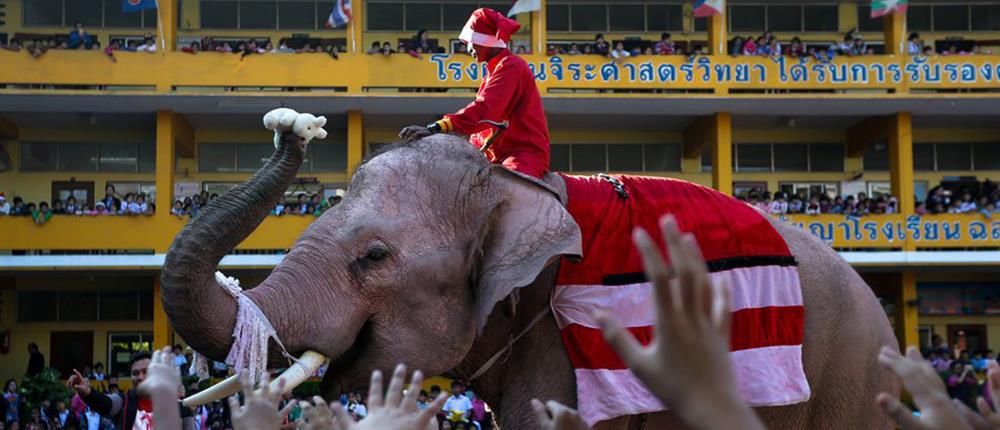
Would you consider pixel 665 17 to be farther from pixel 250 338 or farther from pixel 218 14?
pixel 250 338

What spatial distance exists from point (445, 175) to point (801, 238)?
1850 millimetres

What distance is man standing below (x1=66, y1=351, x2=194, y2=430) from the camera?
7461 millimetres

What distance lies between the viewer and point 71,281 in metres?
28.2

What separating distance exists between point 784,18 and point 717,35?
443 cm

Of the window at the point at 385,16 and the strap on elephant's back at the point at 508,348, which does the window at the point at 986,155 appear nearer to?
the window at the point at 385,16

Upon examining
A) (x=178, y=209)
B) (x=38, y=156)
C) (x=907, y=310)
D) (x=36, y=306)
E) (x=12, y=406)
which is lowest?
(x=12, y=406)

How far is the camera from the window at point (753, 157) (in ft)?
98.0

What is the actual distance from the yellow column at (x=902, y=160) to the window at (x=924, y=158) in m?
2.46

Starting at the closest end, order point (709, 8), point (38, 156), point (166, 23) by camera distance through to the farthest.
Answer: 1. point (166, 23)
2. point (709, 8)
3. point (38, 156)

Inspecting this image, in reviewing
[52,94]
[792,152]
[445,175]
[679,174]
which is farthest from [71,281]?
[445,175]

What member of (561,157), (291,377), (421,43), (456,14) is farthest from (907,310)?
(291,377)

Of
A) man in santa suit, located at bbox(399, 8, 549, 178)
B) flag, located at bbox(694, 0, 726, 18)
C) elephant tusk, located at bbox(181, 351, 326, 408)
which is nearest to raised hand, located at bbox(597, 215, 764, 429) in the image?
elephant tusk, located at bbox(181, 351, 326, 408)

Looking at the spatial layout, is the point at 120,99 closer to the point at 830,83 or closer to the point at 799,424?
the point at 830,83

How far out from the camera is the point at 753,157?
29.9 meters
